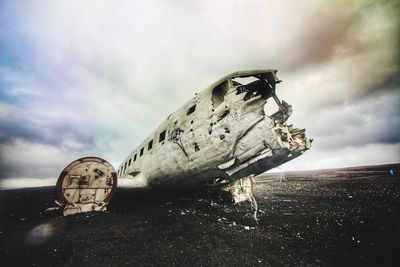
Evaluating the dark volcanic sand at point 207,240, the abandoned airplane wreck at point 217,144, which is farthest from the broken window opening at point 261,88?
the dark volcanic sand at point 207,240

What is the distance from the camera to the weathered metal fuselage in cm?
539

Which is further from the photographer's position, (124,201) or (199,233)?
(124,201)

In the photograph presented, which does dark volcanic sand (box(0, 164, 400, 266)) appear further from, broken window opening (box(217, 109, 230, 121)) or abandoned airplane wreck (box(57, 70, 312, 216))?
broken window opening (box(217, 109, 230, 121))

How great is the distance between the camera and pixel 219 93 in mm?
6750

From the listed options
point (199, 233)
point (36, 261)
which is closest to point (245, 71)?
point (199, 233)

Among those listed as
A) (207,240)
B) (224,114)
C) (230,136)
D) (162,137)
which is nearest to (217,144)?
(230,136)

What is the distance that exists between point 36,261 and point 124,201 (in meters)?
8.02

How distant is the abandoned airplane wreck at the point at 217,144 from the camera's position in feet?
17.8

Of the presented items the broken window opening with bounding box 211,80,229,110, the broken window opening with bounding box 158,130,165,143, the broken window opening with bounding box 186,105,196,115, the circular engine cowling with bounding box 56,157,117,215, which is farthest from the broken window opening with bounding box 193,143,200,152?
the circular engine cowling with bounding box 56,157,117,215

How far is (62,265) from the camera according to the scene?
3.52 metres

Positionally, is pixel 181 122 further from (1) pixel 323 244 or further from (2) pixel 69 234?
(1) pixel 323 244

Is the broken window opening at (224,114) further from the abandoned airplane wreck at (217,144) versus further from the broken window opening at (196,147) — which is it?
the broken window opening at (196,147)

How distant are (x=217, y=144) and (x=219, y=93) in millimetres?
1952

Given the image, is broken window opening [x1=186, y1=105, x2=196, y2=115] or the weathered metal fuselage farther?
broken window opening [x1=186, y1=105, x2=196, y2=115]
